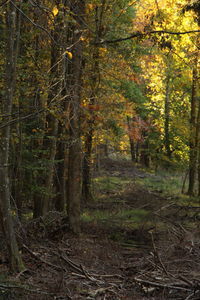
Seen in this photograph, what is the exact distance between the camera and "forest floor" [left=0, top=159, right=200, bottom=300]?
19.1ft

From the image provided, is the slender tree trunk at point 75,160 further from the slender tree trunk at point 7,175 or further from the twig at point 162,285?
the twig at point 162,285

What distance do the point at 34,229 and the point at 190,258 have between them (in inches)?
149

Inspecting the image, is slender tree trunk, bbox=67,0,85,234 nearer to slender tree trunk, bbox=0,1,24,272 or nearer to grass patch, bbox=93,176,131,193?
slender tree trunk, bbox=0,1,24,272

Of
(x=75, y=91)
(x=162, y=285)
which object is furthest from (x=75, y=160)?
(x=162, y=285)

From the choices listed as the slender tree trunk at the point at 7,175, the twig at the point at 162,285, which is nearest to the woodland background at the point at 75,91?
the slender tree trunk at the point at 7,175

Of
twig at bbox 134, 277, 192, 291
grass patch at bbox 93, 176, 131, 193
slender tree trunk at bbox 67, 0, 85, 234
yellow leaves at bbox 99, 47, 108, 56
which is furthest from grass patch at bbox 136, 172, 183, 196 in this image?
twig at bbox 134, 277, 192, 291

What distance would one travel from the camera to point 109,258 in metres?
8.44

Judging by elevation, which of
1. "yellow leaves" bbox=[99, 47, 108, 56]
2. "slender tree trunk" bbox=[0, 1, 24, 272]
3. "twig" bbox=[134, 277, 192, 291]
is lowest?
"twig" bbox=[134, 277, 192, 291]

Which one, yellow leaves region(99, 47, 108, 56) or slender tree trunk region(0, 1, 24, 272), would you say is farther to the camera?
yellow leaves region(99, 47, 108, 56)

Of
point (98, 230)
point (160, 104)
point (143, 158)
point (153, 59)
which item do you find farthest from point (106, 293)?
point (143, 158)

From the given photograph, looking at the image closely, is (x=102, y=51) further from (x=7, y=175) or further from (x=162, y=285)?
(x=162, y=285)

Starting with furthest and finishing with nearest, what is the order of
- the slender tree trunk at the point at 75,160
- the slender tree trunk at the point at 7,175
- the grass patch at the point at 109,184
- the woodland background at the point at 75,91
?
the grass patch at the point at 109,184
the slender tree trunk at the point at 75,160
the woodland background at the point at 75,91
the slender tree trunk at the point at 7,175

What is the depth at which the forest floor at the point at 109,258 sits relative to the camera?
582 cm

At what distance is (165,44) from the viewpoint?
7758mm
